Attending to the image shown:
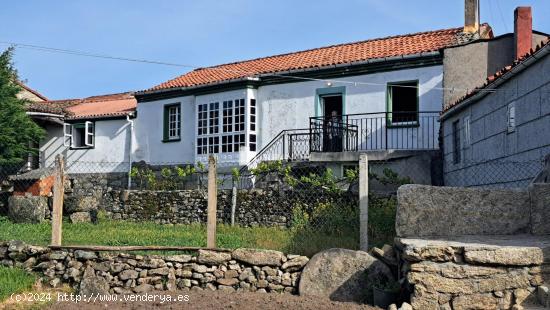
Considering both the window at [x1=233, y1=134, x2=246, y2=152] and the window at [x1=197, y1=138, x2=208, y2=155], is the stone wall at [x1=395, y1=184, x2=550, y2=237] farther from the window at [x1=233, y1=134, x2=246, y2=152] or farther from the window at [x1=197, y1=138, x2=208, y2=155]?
the window at [x1=197, y1=138, x2=208, y2=155]

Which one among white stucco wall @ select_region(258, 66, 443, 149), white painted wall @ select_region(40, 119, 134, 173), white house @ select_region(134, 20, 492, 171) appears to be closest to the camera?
white stucco wall @ select_region(258, 66, 443, 149)

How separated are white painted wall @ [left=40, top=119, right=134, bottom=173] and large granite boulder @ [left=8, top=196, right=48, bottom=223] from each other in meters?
8.70

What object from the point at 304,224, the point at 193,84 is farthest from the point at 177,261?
the point at 193,84

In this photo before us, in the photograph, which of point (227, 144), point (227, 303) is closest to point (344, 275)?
point (227, 303)

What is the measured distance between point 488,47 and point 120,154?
43.6 ft

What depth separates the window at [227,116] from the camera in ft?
61.6

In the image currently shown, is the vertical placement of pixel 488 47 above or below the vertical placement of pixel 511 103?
above

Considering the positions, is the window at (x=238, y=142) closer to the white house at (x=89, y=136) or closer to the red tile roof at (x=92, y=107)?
the white house at (x=89, y=136)

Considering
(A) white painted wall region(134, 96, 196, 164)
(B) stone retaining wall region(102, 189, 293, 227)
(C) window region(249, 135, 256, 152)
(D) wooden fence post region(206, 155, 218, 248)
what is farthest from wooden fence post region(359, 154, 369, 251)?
(A) white painted wall region(134, 96, 196, 164)

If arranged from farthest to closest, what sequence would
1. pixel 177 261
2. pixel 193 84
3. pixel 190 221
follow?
pixel 193 84
pixel 190 221
pixel 177 261

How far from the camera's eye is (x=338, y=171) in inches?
607

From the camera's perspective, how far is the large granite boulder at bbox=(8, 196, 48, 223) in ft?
40.1

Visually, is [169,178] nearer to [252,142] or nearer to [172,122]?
[252,142]

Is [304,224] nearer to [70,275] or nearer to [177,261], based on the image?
[177,261]
